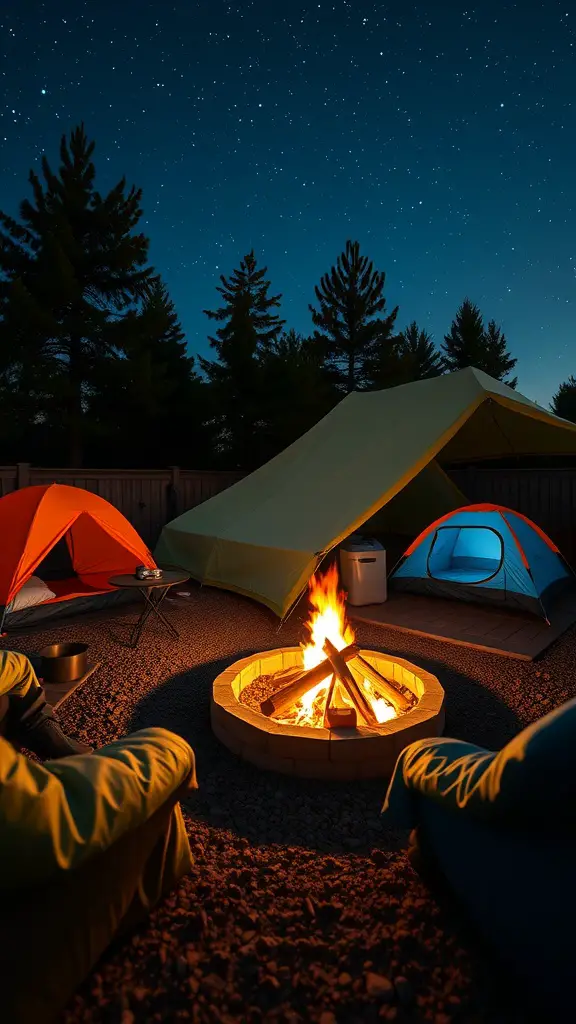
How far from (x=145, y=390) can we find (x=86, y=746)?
981 cm

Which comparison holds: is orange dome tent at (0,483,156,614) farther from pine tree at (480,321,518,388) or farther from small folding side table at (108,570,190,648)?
pine tree at (480,321,518,388)

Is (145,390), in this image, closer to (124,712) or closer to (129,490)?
(129,490)

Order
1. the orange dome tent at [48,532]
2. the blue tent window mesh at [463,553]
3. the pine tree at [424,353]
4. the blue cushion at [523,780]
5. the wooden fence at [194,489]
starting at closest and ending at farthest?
the blue cushion at [523,780] < the orange dome tent at [48,532] < the blue tent window mesh at [463,553] < the wooden fence at [194,489] < the pine tree at [424,353]

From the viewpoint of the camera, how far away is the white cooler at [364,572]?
205 inches

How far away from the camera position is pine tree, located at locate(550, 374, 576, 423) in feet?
58.0

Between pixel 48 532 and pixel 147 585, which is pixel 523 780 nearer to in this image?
pixel 147 585

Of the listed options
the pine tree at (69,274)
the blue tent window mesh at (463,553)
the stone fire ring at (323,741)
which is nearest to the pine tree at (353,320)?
the pine tree at (69,274)

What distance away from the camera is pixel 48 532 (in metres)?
4.65

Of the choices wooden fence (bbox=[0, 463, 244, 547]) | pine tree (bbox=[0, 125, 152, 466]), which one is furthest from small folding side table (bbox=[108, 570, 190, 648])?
pine tree (bbox=[0, 125, 152, 466])

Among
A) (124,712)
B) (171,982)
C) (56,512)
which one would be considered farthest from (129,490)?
(171,982)

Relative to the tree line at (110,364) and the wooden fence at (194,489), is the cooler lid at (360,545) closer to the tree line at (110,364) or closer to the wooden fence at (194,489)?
the wooden fence at (194,489)

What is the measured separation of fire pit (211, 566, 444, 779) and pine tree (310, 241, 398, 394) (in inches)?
558

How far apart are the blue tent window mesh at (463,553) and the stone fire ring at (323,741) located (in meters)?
3.01

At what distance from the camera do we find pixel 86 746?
2441mm
